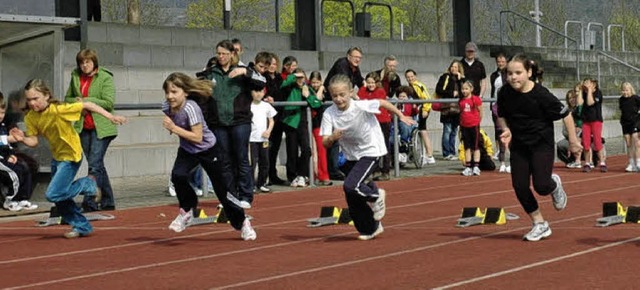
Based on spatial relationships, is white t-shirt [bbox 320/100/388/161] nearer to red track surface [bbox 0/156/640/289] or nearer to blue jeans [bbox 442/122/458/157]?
red track surface [bbox 0/156/640/289]

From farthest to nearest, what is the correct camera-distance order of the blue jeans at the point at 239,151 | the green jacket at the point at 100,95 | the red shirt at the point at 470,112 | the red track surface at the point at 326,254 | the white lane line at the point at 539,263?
the red shirt at the point at 470,112 < the green jacket at the point at 100,95 < the blue jeans at the point at 239,151 < the red track surface at the point at 326,254 < the white lane line at the point at 539,263

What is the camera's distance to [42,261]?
39.2ft

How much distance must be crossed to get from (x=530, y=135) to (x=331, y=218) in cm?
280

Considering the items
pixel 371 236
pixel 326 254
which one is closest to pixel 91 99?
pixel 371 236

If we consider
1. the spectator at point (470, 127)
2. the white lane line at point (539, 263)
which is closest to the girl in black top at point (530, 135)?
the white lane line at point (539, 263)

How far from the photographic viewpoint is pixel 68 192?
45.5 feet

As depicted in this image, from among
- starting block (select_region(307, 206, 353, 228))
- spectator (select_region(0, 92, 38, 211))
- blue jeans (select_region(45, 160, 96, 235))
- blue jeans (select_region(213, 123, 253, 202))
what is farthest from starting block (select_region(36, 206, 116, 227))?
starting block (select_region(307, 206, 353, 228))

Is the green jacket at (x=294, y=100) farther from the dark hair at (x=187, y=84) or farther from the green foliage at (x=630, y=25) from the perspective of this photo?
the green foliage at (x=630, y=25)

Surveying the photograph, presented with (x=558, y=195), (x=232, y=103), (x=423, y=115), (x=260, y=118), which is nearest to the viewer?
(x=558, y=195)

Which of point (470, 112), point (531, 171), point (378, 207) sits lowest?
point (378, 207)

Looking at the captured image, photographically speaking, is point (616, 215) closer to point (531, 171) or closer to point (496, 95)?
point (531, 171)

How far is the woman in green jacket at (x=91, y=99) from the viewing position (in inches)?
645

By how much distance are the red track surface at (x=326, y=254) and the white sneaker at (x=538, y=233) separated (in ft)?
0.24

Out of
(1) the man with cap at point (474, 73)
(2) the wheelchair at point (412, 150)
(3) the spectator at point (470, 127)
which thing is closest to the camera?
(3) the spectator at point (470, 127)
